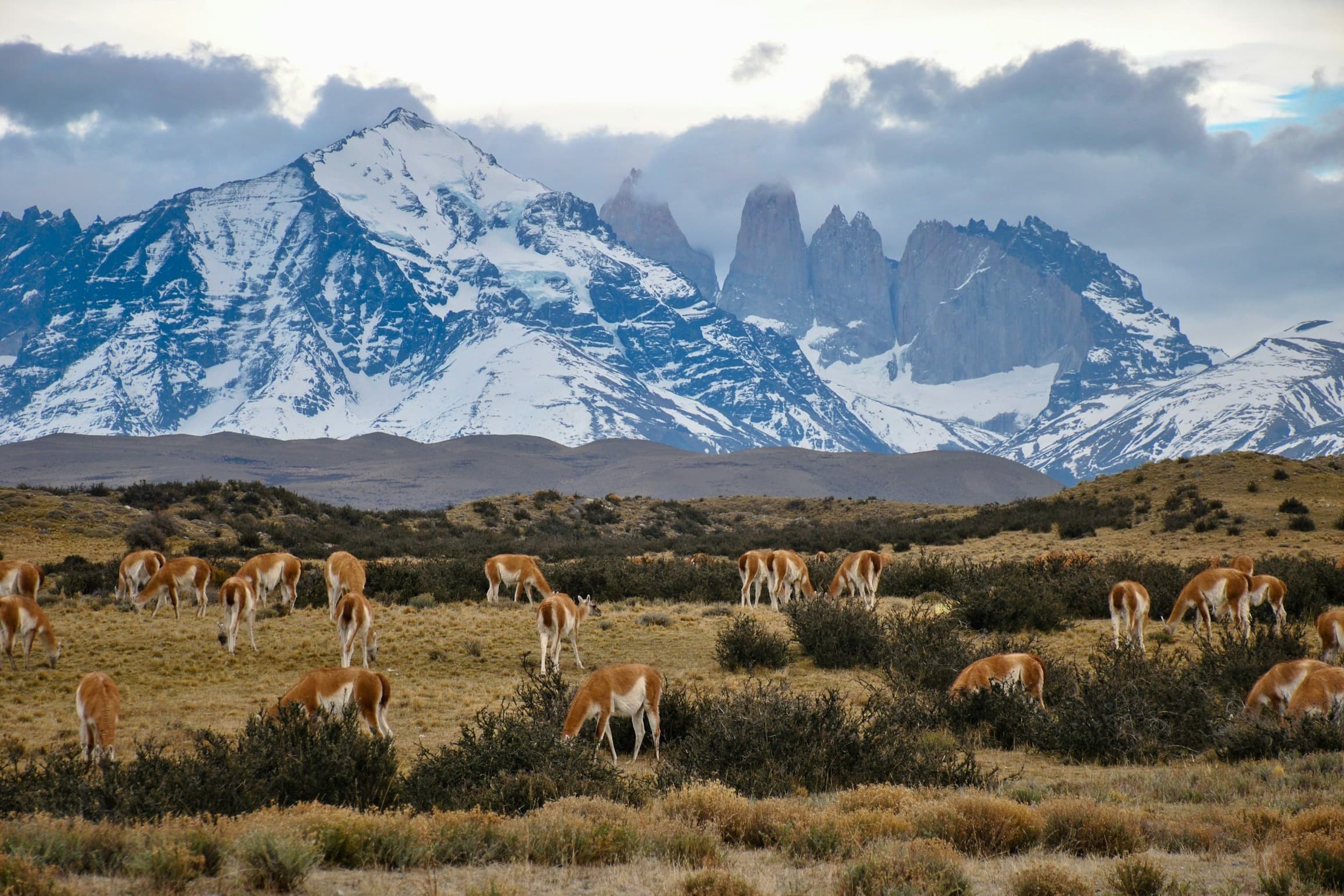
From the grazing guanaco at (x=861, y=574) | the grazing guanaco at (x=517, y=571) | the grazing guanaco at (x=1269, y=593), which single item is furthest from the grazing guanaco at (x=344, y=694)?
the grazing guanaco at (x=1269, y=593)

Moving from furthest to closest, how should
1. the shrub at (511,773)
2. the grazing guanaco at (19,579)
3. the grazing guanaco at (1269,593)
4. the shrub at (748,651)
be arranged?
1. the grazing guanaco at (19,579)
2. the grazing guanaco at (1269,593)
3. the shrub at (748,651)
4. the shrub at (511,773)

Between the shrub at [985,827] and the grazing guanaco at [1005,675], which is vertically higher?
the grazing guanaco at [1005,675]

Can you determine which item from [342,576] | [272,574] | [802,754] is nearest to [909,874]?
[802,754]

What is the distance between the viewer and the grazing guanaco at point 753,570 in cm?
2550

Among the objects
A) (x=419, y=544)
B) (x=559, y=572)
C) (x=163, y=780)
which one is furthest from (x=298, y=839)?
(x=419, y=544)

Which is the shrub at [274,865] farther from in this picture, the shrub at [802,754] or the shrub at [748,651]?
the shrub at [748,651]

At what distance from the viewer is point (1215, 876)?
24.2ft

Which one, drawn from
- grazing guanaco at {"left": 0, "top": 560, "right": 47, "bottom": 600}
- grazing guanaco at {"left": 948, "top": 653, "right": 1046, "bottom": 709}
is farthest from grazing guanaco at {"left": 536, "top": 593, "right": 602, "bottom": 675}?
grazing guanaco at {"left": 0, "top": 560, "right": 47, "bottom": 600}

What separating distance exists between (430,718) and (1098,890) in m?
9.37

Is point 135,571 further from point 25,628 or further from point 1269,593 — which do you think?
point 1269,593

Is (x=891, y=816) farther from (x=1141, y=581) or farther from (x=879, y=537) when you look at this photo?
(x=879, y=537)

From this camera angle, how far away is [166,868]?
261 inches

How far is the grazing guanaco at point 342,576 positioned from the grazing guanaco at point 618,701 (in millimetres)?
11117

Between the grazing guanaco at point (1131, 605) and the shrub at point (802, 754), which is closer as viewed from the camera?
the shrub at point (802, 754)
